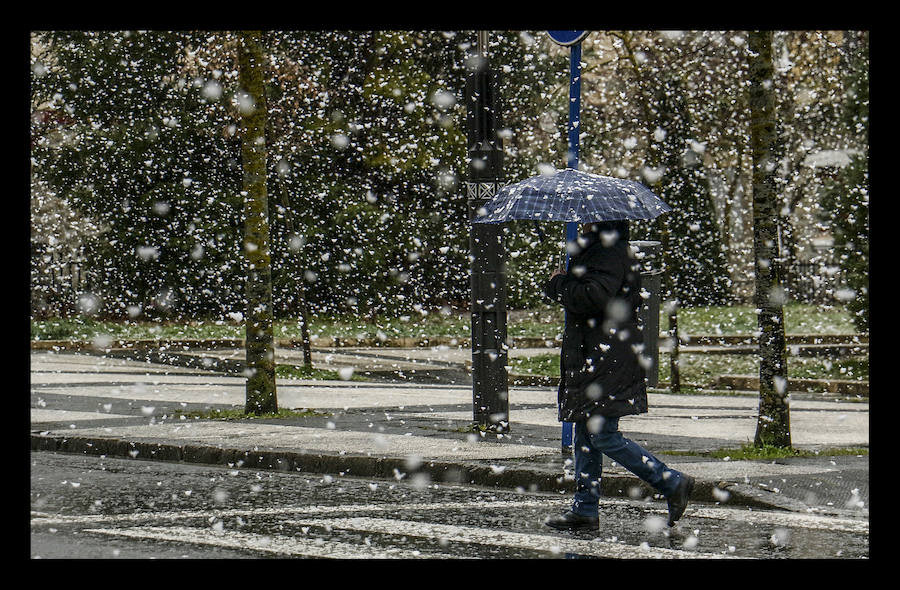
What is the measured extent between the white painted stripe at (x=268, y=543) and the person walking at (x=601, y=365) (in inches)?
44.6

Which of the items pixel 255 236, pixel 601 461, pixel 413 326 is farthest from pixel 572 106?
pixel 413 326

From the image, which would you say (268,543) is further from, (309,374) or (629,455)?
(309,374)

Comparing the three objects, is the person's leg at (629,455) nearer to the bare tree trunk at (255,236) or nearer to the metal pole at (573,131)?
the metal pole at (573,131)

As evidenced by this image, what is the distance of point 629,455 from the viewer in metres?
7.22

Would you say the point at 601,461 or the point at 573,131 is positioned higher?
→ the point at 573,131

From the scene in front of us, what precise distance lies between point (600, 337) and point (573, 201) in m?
0.88

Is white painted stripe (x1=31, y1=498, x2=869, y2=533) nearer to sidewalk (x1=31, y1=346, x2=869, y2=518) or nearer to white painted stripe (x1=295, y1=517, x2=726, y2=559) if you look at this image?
sidewalk (x1=31, y1=346, x2=869, y2=518)

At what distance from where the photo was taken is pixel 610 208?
7.40 m

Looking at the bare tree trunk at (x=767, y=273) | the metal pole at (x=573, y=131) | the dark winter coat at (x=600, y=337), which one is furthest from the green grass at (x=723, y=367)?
the dark winter coat at (x=600, y=337)

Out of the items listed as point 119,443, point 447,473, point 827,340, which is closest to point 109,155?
point 827,340

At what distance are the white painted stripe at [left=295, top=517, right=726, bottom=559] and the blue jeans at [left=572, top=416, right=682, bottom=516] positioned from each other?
0.34m

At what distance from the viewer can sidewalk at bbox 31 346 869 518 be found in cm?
877

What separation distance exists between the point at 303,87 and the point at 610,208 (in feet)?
69.1

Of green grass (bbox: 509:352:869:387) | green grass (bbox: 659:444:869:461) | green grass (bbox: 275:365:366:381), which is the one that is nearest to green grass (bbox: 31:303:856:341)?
green grass (bbox: 509:352:869:387)
